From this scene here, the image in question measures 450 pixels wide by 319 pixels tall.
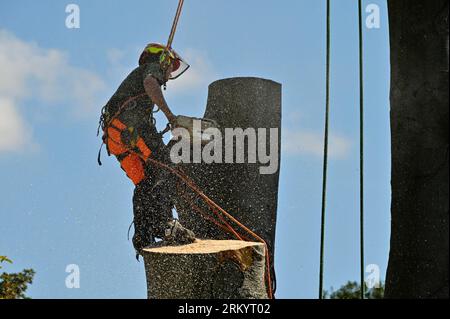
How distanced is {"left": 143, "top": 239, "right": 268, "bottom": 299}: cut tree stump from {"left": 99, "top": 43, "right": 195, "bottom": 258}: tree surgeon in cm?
56

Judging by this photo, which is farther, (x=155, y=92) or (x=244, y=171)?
(x=244, y=171)

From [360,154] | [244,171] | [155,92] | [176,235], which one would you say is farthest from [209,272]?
[244,171]

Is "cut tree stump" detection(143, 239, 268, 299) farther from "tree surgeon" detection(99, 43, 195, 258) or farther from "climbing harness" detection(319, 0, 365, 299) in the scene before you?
"tree surgeon" detection(99, 43, 195, 258)

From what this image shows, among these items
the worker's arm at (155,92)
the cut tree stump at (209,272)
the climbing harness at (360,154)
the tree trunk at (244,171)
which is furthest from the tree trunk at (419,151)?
the tree trunk at (244,171)

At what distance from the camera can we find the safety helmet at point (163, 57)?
6.10 m

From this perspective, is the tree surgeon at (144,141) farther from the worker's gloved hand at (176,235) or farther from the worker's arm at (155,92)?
the worker's gloved hand at (176,235)

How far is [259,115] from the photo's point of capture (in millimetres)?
6855

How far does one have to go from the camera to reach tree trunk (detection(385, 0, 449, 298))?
15.4ft

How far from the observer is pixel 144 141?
5.97 meters

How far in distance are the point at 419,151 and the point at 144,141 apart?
6.52ft

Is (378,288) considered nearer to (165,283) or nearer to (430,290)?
(430,290)

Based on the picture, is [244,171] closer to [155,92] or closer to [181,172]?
[181,172]
